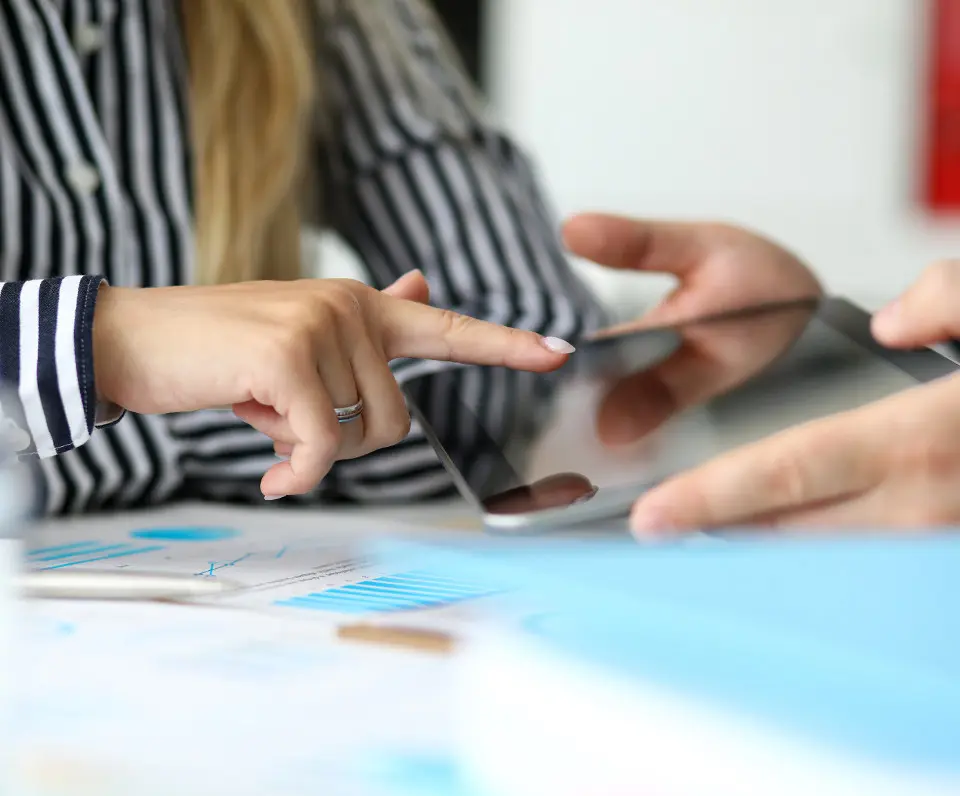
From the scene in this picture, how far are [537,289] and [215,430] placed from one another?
0.79 ft

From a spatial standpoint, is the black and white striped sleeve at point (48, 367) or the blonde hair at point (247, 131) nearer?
the black and white striped sleeve at point (48, 367)

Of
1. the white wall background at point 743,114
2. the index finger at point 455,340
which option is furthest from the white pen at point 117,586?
the white wall background at point 743,114

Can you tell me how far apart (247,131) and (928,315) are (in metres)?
0.43

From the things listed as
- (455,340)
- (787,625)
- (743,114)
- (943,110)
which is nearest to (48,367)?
(455,340)

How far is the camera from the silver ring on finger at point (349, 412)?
0.34 metres

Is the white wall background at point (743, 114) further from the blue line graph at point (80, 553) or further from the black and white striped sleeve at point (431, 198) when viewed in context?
the blue line graph at point (80, 553)

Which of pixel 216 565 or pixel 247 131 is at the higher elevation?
pixel 247 131

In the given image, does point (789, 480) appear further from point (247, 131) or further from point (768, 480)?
point (247, 131)

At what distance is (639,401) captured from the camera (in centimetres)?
38

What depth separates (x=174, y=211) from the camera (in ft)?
2.00

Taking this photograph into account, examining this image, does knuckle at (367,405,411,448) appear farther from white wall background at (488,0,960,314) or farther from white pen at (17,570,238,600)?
white wall background at (488,0,960,314)

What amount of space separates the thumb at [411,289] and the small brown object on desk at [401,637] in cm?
17

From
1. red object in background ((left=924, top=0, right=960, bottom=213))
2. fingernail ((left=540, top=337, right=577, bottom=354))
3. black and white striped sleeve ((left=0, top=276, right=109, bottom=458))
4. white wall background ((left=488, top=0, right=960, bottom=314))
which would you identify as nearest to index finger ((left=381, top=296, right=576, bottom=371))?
fingernail ((left=540, top=337, right=577, bottom=354))

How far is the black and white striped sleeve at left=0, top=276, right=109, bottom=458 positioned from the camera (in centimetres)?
33
